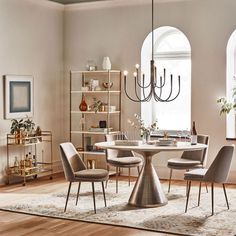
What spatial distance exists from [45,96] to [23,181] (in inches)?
58.6

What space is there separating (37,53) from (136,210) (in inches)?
141

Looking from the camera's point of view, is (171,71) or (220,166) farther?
(171,71)

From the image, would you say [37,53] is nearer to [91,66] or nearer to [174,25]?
[91,66]

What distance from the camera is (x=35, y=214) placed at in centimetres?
584

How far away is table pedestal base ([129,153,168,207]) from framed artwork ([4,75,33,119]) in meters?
2.56

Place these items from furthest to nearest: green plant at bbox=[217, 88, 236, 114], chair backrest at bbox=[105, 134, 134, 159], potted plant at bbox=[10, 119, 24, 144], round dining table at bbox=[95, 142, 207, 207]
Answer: potted plant at bbox=[10, 119, 24, 144] → green plant at bbox=[217, 88, 236, 114] → chair backrest at bbox=[105, 134, 134, 159] → round dining table at bbox=[95, 142, 207, 207]

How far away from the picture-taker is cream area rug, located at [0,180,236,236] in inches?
208

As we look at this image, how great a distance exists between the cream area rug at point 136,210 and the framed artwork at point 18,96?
1400 mm

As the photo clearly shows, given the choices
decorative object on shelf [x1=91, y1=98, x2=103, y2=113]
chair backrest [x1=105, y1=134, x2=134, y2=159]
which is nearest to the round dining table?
Answer: chair backrest [x1=105, y1=134, x2=134, y2=159]

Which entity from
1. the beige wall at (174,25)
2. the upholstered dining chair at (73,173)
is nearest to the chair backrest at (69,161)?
the upholstered dining chair at (73,173)

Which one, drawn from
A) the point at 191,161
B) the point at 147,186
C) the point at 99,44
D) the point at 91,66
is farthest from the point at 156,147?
the point at 99,44

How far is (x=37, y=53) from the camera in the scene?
8461 millimetres

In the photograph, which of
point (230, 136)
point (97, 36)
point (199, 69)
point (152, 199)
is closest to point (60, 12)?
point (97, 36)

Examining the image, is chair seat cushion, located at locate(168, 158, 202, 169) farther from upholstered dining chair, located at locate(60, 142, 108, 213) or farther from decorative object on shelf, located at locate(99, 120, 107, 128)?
decorative object on shelf, located at locate(99, 120, 107, 128)
